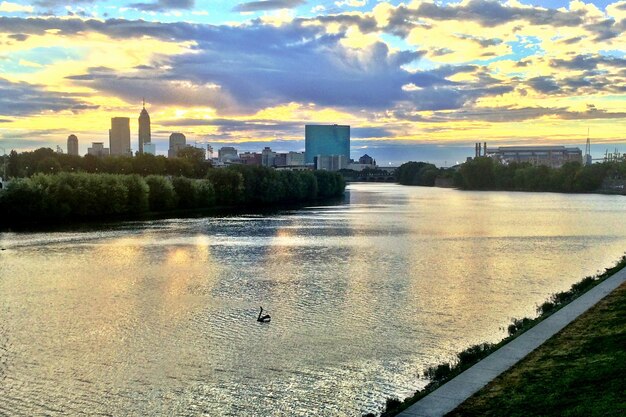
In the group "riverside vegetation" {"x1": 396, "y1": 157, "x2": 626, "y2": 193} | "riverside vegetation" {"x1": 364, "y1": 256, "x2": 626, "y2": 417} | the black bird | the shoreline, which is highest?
"riverside vegetation" {"x1": 396, "y1": 157, "x2": 626, "y2": 193}

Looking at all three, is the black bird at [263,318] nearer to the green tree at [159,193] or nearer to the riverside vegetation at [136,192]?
the riverside vegetation at [136,192]

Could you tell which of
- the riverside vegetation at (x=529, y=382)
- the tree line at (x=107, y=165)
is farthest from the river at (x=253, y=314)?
the tree line at (x=107, y=165)

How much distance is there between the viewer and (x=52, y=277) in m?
31.4

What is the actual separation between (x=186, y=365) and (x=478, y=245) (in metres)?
30.2

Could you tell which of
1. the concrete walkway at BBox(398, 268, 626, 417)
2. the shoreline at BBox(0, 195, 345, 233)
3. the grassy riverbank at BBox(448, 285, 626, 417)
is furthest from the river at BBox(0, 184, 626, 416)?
the shoreline at BBox(0, 195, 345, 233)

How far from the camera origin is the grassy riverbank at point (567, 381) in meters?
10.0

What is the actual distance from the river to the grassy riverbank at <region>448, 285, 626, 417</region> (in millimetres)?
2661

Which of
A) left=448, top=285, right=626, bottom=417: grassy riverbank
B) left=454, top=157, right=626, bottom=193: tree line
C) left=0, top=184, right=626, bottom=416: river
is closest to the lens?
left=448, top=285, right=626, bottom=417: grassy riverbank

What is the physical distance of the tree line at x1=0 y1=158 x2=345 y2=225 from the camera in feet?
205

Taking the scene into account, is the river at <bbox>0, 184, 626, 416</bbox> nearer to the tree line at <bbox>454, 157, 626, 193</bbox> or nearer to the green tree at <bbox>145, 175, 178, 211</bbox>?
the green tree at <bbox>145, 175, 178, 211</bbox>

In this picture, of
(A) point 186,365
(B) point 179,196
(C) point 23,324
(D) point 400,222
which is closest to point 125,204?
(B) point 179,196

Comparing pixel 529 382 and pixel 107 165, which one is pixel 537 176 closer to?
pixel 107 165

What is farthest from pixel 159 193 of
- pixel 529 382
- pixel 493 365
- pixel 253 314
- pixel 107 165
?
pixel 529 382

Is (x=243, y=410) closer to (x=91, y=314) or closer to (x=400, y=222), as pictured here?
(x=91, y=314)
